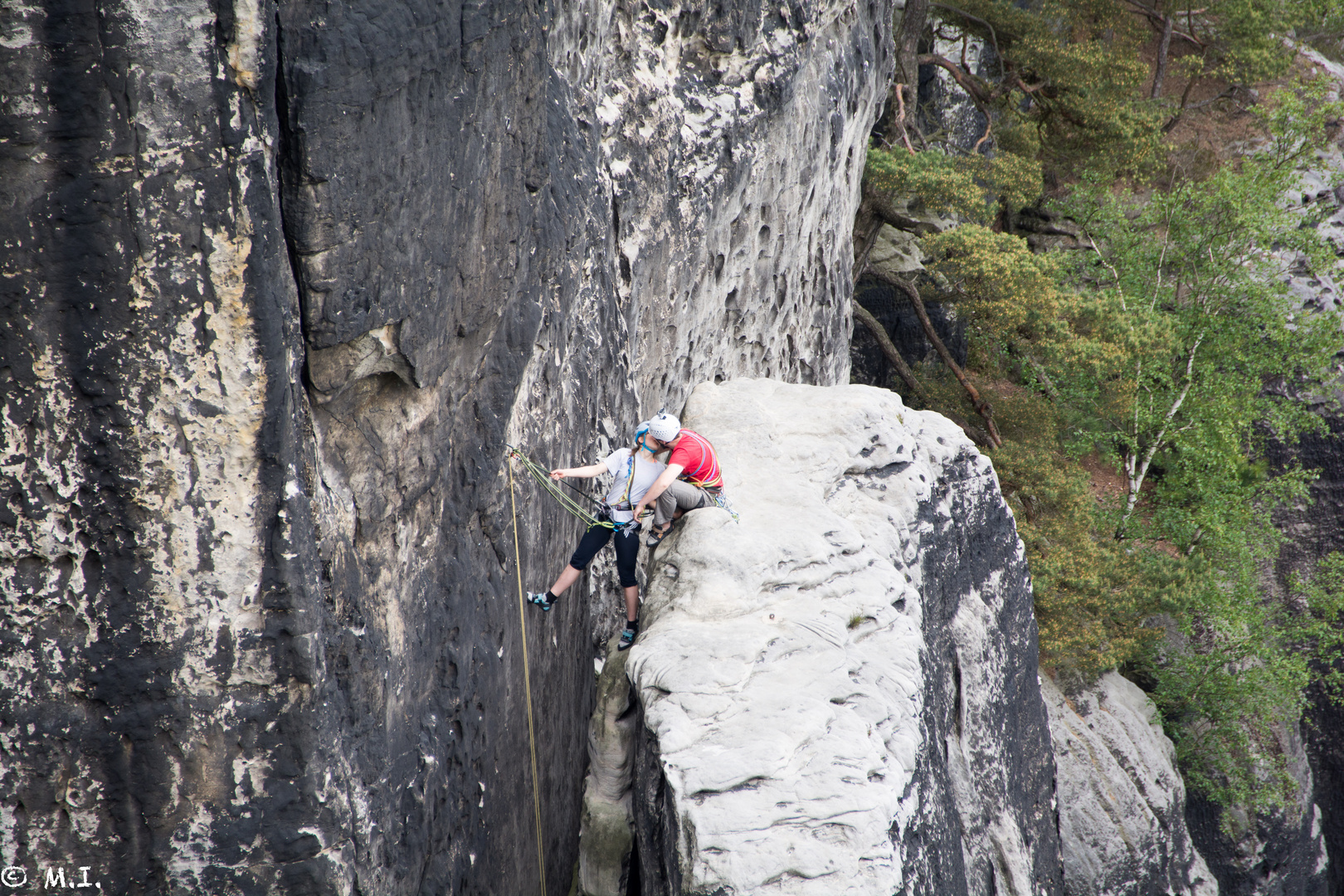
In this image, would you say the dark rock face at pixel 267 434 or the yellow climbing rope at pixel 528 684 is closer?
the dark rock face at pixel 267 434

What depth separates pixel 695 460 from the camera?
687 centimetres

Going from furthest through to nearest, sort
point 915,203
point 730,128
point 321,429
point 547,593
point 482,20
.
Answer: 1. point 915,203
2. point 730,128
3. point 547,593
4. point 482,20
5. point 321,429

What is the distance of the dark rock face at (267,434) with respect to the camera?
375 centimetres

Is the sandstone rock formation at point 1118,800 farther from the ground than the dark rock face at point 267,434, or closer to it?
closer to it

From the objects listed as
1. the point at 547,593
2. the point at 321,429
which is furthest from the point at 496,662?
the point at 321,429

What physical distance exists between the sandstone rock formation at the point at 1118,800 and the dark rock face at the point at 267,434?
31.4 feet

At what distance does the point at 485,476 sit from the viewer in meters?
5.80

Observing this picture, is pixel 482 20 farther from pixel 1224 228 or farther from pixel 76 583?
pixel 1224 228

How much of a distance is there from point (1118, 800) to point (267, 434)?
13.0 metres

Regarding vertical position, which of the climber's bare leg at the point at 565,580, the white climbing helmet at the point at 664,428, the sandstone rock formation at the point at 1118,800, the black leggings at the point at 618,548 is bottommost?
the sandstone rock formation at the point at 1118,800

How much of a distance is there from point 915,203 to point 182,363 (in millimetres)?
14240

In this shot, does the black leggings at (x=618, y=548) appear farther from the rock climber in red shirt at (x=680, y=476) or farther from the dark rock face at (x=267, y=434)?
the dark rock face at (x=267, y=434)

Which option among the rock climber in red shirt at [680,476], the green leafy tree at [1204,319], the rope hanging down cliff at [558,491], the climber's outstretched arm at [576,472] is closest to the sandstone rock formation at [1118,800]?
the green leafy tree at [1204,319]

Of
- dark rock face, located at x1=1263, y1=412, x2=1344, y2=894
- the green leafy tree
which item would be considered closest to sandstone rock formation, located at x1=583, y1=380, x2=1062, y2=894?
the green leafy tree
